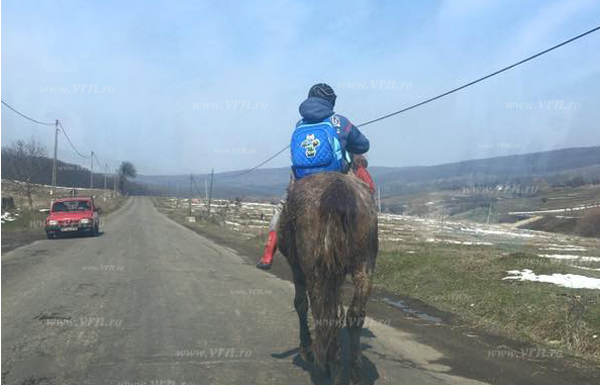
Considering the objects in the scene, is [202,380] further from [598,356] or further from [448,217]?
[448,217]

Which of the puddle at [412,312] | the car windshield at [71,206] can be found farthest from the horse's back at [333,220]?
the car windshield at [71,206]

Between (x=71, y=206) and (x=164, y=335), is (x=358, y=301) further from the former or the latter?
Result: (x=71, y=206)

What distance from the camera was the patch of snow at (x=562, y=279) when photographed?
9141mm

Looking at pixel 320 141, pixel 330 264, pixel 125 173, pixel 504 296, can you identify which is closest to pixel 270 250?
pixel 320 141

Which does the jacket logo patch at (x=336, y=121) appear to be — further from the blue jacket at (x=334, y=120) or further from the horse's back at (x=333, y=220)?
the horse's back at (x=333, y=220)

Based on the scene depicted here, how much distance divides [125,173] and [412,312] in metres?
151

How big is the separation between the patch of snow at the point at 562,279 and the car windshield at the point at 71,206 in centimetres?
2183

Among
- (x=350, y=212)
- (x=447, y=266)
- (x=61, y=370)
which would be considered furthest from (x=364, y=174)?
(x=447, y=266)

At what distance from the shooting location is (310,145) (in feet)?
16.6

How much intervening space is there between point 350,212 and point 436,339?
3541 millimetres

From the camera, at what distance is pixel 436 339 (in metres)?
6.94

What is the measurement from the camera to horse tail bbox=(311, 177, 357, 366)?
13.6ft

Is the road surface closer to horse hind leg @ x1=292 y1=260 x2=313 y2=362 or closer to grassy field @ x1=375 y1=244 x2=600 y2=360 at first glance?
horse hind leg @ x1=292 y1=260 x2=313 y2=362

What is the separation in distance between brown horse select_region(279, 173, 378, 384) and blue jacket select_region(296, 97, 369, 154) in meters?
0.76
